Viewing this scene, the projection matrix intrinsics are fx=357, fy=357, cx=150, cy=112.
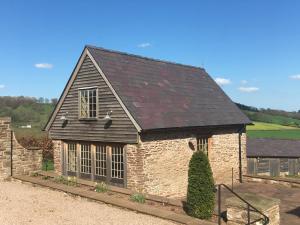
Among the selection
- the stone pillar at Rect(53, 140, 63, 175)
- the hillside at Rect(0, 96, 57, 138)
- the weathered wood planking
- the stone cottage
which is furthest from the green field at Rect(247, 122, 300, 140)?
the stone pillar at Rect(53, 140, 63, 175)

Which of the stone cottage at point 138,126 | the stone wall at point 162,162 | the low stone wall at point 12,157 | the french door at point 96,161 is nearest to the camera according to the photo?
Answer: the stone wall at point 162,162

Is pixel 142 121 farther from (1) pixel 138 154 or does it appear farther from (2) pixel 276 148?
(2) pixel 276 148

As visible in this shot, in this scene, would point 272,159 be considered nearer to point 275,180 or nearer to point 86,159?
point 275,180

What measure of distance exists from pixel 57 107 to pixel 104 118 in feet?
14.8

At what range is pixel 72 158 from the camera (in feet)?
67.7

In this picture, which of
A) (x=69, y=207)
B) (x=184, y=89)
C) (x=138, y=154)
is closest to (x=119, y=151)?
(x=138, y=154)

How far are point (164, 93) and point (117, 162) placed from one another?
4778mm

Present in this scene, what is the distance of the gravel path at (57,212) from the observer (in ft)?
38.9

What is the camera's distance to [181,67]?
24391mm

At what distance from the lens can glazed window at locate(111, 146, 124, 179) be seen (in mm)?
17750

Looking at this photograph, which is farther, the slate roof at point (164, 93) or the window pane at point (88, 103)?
the window pane at point (88, 103)

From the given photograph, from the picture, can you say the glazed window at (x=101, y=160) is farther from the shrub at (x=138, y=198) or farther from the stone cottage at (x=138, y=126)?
the shrub at (x=138, y=198)

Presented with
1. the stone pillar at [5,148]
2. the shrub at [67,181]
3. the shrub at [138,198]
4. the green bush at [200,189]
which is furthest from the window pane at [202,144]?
the stone pillar at [5,148]

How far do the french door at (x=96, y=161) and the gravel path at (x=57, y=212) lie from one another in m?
2.95
